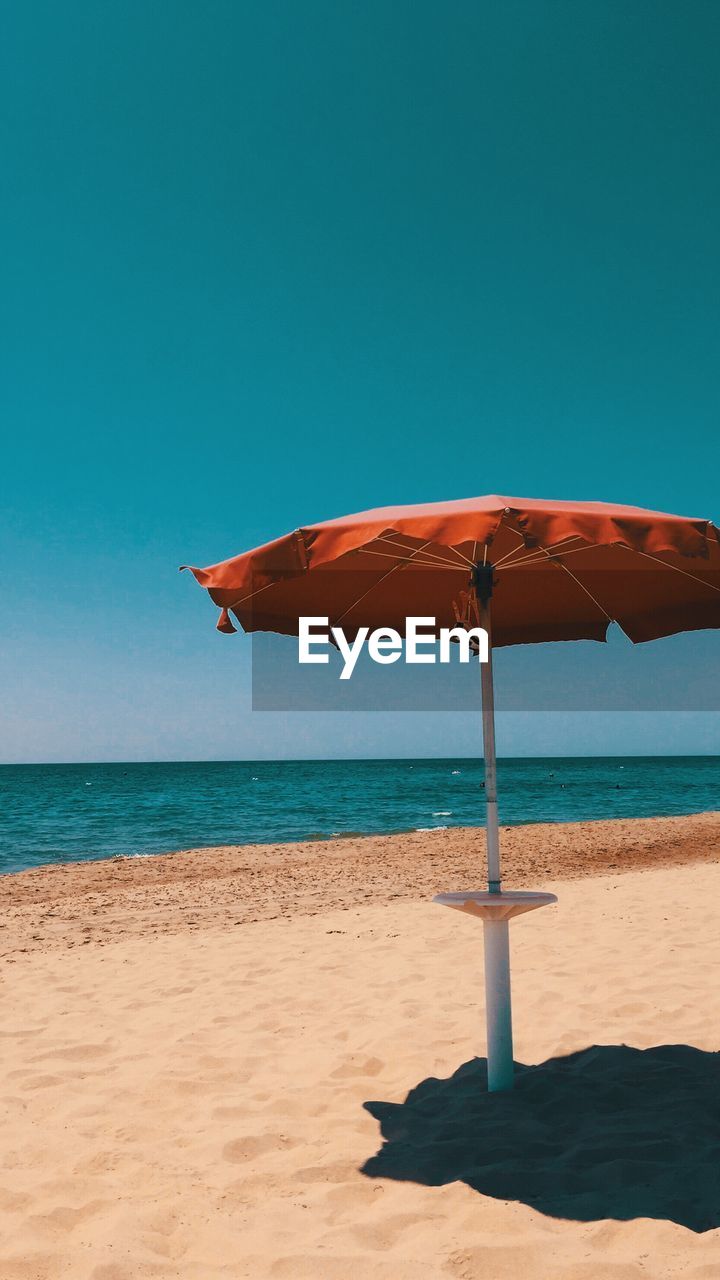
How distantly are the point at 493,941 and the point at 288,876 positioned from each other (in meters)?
10.4

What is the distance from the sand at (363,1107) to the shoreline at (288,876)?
1.60m

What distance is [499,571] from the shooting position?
4.10 metres

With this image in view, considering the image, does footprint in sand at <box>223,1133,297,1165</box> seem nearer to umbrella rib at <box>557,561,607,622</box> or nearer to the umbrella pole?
the umbrella pole

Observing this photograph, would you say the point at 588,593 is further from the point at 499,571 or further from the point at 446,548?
the point at 446,548

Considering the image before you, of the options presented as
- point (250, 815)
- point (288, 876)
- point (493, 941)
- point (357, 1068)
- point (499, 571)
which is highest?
point (499, 571)

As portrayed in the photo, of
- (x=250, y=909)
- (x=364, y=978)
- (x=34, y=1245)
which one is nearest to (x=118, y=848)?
(x=250, y=909)

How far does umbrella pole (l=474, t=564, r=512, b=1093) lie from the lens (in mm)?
3539

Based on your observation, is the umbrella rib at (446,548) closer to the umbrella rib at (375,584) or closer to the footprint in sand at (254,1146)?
the umbrella rib at (375,584)

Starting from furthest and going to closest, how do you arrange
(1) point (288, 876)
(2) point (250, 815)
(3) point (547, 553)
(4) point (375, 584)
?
(2) point (250, 815)
(1) point (288, 876)
(4) point (375, 584)
(3) point (547, 553)

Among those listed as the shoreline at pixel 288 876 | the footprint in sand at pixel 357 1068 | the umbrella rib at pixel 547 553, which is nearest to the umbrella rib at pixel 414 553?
the umbrella rib at pixel 547 553

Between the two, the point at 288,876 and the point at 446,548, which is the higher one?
the point at 446,548

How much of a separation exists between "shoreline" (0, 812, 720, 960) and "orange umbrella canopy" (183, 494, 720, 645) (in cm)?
549

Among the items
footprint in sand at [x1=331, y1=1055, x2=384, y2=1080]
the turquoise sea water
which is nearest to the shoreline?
the turquoise sea water

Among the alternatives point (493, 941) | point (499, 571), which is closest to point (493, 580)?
point (499, 571)
